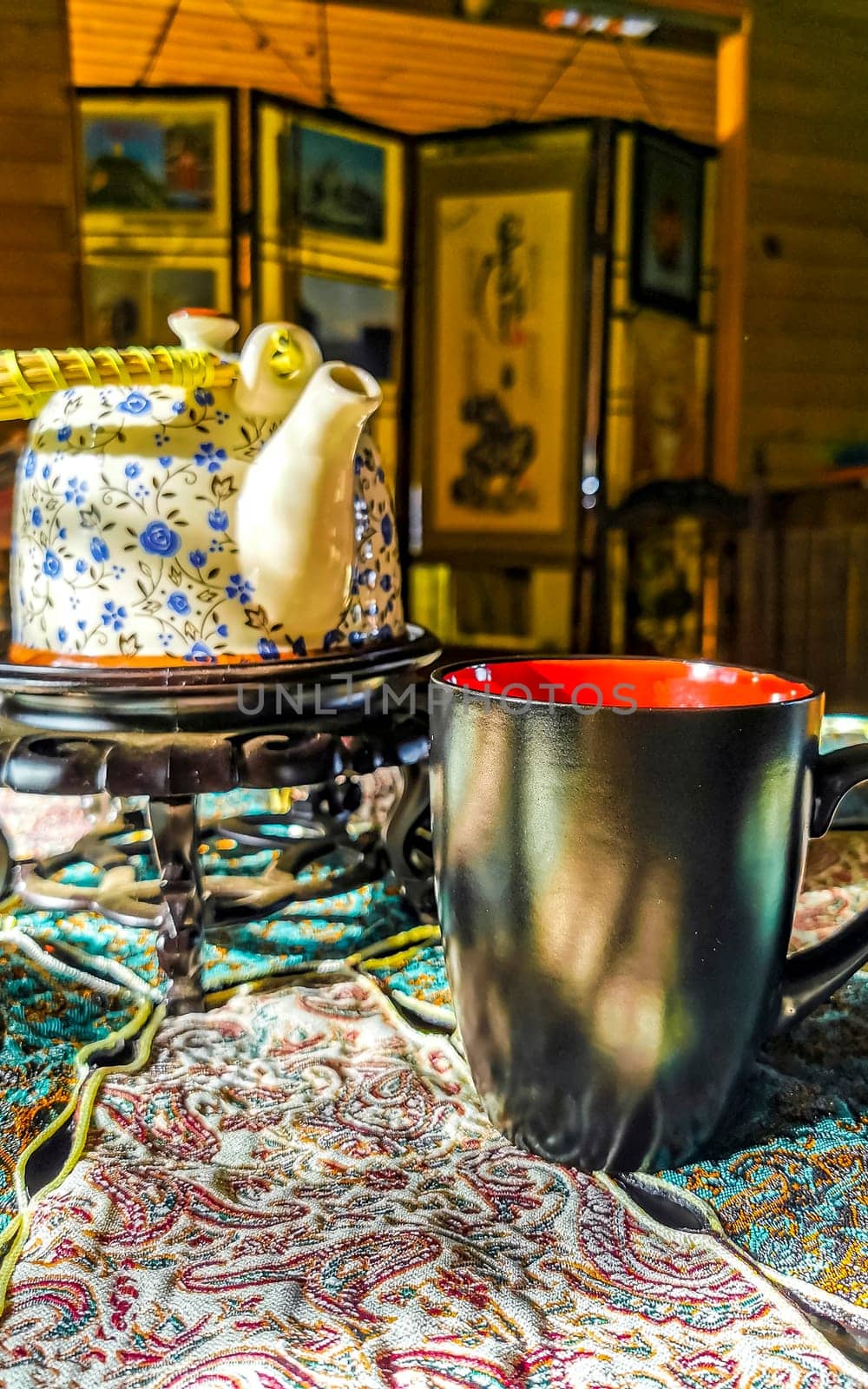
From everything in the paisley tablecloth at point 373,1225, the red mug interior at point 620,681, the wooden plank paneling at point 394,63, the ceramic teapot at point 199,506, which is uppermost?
the wooden plank paneling at point 394,63

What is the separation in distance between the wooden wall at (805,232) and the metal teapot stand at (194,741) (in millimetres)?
2453

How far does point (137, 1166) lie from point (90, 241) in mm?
2085

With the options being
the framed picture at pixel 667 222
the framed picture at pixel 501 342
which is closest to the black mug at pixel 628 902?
the framed picture at pixel 501 342

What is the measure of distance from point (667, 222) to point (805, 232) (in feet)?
1.75

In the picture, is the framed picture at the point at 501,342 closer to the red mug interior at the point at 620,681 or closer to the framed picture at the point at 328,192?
the framed picture at the point at 328,192

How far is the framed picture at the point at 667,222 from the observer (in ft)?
7.36

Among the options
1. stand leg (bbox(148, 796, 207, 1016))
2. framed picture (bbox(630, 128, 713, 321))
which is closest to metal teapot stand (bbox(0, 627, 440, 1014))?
stand leg (bbox(148, 796, 207, 1016))

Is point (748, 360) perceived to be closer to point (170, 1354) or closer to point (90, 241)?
point (90, 241)

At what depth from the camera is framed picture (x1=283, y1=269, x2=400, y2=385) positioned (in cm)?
206

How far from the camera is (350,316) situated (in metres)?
2.13

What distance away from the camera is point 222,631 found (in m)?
0.40

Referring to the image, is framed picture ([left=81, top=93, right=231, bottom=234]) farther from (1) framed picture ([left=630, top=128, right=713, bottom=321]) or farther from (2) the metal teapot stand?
(2) the metal teapot stand

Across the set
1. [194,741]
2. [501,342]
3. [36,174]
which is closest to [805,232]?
[501,342]

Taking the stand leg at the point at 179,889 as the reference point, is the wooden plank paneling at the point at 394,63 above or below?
above
